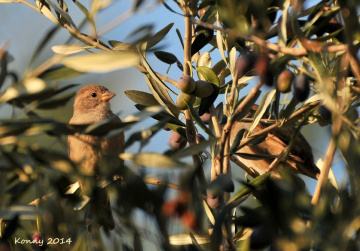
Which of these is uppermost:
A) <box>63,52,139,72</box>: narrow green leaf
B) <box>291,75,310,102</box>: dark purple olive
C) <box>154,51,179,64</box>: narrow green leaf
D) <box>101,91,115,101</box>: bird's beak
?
<box>63,52,139,72</box>: narrow green leaf

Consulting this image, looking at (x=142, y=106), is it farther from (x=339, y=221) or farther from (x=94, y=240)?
(x=339, y=221)

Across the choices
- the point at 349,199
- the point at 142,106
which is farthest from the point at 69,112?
the point at 349,199

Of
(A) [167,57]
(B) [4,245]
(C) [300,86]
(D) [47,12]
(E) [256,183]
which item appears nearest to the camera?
(C) [300,86]

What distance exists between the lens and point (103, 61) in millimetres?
1328

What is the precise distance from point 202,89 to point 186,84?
8 centimetres

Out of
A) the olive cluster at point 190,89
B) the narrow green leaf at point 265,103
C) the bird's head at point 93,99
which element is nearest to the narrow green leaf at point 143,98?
the olive cluster at point 190,89

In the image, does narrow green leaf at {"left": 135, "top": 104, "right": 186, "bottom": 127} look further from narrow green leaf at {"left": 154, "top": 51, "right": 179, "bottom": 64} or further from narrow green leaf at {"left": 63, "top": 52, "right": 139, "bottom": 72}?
narrow green leaf at {"left": 63, "top": 52, "right": 139, "bottom": 72}

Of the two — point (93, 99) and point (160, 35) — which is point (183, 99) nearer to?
point (160, 35)

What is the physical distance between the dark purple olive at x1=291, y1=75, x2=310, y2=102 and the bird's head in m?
4.43

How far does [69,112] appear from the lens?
7.46 metres

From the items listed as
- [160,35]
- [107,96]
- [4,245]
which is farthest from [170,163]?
[107,96]

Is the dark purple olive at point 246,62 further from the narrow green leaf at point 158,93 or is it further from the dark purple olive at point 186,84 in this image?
the narrow green leaf at point 158,93

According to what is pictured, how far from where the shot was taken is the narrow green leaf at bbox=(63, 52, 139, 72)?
4.24 feet

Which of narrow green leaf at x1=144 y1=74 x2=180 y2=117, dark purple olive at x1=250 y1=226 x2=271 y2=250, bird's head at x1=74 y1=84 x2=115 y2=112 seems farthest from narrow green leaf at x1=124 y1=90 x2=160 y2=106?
bird's head at x1=74 y1=84 x2=115 y2=112
